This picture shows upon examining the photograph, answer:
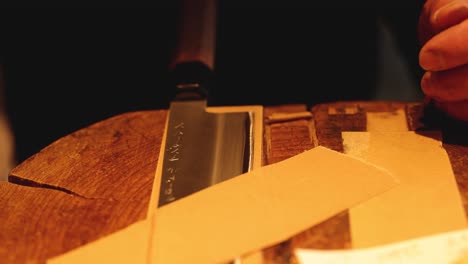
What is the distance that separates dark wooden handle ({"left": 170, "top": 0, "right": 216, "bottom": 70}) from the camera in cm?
121

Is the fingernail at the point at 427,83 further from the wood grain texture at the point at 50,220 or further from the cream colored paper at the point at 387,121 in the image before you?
the wood grain texture at the point at 50,220

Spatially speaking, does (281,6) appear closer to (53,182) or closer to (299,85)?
(299,85)

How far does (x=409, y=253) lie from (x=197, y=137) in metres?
0.48

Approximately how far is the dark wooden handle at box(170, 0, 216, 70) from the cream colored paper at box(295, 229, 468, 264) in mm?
657

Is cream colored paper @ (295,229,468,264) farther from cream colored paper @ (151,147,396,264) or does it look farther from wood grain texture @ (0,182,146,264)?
wood grain texture @ (0,182,146,264)

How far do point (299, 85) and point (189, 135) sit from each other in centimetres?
80

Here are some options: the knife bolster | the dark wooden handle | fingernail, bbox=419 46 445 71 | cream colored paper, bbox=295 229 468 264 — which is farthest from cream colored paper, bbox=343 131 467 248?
the dark wooden handle

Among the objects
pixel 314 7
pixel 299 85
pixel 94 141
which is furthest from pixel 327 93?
pixel 94 141

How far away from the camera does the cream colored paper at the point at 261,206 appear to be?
0.72 m

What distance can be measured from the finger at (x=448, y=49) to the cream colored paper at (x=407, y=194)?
16 centimetres

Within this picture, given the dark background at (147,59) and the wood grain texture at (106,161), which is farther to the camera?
the dark background at (147,59)

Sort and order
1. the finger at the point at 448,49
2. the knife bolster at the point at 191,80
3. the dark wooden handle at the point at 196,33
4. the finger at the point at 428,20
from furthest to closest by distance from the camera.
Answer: the dark wooden handle at the point at 196,33
the knife bolster at the point at 191,80
the finger at the point at 428,20
the finger at the point at 448,49

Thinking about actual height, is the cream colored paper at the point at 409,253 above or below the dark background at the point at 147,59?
below

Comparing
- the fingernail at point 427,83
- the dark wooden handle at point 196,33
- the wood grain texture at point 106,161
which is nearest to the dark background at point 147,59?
the dark wooden handle at point 196,33
